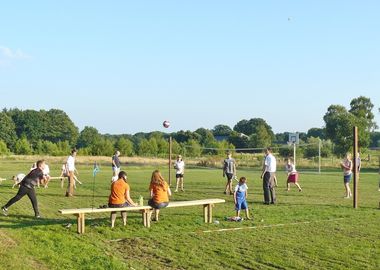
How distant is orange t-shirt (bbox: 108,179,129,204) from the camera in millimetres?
13125

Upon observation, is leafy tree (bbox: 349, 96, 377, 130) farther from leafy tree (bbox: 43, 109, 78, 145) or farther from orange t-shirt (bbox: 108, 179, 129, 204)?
orange t-shirt (bbox: 108, 179, 129, 204)

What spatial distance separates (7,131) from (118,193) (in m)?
88.0

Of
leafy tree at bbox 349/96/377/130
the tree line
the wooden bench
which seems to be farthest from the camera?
leafy tree at bbox 349/96/377/130

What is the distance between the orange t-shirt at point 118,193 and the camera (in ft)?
43.1

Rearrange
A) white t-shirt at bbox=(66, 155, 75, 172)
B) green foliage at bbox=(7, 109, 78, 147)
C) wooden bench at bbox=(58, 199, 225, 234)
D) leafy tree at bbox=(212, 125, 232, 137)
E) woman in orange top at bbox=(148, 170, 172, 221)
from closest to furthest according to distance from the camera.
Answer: wooden bench at bbox=(58, 199, 225, 234)
woman in orange top at bbox=(148, 170, 172, 221)
white t-shirt at bbox=(66, 155, 75, 172)
green foliage at bbox=(7, 109, 78, 147)
leafy tree at bbox=(212, 125, 232, 137)

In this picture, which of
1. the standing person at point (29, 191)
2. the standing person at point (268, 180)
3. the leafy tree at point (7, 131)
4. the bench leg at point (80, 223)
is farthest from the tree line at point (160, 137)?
the bench leg at point (80, 223)

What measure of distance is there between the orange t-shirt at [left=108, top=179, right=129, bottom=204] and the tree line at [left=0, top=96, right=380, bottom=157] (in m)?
35.4

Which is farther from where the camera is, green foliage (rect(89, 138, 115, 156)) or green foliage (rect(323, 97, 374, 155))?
green foliage (rect(89, 138, 115, 156))

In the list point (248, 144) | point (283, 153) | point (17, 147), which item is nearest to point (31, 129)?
point (17, 147)

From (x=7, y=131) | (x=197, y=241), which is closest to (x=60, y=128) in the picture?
(x=7, y=131)

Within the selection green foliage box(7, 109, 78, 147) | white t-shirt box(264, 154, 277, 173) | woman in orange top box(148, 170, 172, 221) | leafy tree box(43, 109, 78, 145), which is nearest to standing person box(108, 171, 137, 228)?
woman in orange top box(148, 170, 172, 221)

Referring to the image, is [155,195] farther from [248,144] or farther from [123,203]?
[248,144]

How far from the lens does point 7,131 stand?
95.8 m

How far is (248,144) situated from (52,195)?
73952 mm
